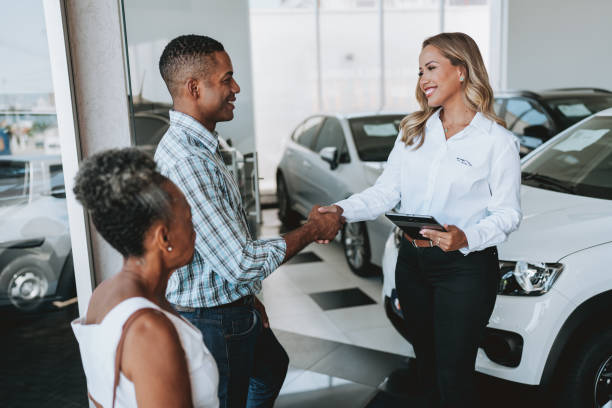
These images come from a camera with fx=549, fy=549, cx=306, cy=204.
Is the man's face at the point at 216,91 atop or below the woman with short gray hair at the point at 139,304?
atop

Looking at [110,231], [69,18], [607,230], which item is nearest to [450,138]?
[607,230]

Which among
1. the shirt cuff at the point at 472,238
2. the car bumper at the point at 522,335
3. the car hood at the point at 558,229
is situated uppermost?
the shirt cuff at the point at 472,238

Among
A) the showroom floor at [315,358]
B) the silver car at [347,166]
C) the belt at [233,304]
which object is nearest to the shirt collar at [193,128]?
the belt at [233,304]

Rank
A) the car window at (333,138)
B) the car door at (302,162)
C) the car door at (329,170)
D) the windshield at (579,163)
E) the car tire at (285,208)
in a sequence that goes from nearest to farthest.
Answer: the windshield at (579,163), the car door at (329,170), the car window at (333,138), the car door at (302,162), the car tire at (285,208)

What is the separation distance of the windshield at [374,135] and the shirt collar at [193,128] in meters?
3.19

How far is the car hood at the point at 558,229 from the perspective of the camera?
2209mm

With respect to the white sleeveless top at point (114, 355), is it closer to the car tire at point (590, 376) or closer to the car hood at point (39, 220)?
the car hood at point (39, 220)

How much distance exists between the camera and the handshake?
1865 millimetres

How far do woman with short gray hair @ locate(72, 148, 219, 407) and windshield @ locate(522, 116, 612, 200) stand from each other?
2262 millimetres

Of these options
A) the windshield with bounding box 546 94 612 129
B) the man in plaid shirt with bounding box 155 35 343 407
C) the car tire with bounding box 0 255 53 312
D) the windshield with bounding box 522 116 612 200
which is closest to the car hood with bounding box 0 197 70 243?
the car tire with bounding box 0 255 53 312

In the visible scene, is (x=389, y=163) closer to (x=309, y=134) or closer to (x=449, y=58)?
(x=449, y=58)

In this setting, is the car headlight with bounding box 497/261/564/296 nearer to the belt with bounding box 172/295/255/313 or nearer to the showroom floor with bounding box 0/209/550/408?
the showroom floor with bounding box 0/209/550/408

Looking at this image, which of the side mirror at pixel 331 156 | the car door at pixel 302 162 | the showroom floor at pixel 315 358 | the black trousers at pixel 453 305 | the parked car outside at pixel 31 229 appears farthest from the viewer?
the car door at pixel 302 162

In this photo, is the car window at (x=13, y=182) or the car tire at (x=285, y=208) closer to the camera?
the car window at (x=13, y=182)
